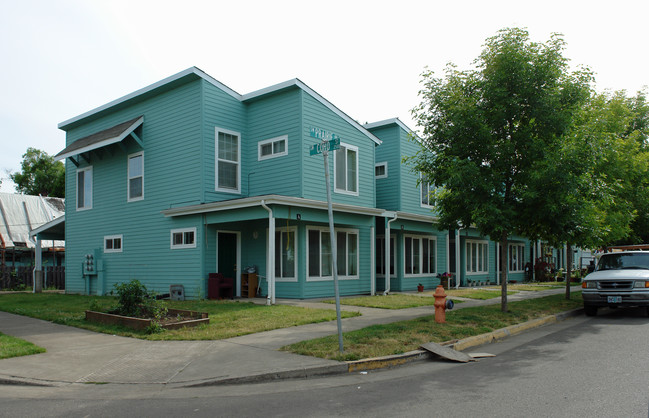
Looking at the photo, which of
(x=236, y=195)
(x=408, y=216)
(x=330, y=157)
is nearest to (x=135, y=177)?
(x=236, y=195)

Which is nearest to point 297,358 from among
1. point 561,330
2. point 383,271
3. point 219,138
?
point 561,330

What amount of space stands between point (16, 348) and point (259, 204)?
24.2 ft

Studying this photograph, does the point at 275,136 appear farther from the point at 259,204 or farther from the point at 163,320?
the point at 163,320

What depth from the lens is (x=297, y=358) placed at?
25.7 ft

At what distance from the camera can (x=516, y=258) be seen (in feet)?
103

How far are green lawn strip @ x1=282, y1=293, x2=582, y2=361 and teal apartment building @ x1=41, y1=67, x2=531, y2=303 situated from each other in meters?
5.59

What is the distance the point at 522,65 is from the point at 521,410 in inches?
366

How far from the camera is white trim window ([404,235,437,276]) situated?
71.5ft

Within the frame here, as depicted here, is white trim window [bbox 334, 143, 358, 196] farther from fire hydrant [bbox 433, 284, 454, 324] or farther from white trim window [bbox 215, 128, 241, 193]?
fire hydrant [bbox 433, 284, 454, 324]

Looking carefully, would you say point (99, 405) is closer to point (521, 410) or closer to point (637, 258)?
point (521, 410)

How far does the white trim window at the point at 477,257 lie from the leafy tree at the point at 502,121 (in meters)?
12.9

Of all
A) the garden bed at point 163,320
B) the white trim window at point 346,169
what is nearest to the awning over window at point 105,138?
the white trim window at point 346,169

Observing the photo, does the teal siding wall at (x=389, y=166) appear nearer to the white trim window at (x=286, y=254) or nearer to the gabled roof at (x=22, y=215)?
the white trim window at (x=286, y=254)

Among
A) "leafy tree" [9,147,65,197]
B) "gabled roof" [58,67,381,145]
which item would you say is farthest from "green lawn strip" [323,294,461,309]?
"leafy tree" [9,147,65,197]
